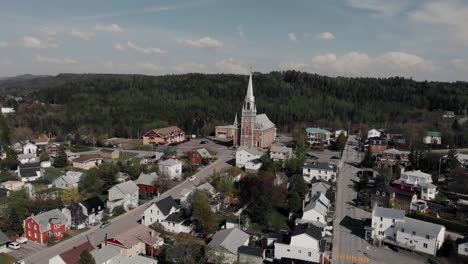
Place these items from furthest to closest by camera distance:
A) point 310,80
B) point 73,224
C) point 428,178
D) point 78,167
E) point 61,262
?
1. point 310,80
2. point 78,167
3. point 428,178
4. point 73,224
5. point 61,262

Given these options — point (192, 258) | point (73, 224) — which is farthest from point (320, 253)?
point (73, 224)

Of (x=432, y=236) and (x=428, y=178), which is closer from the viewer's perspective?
(x=432, y=236)

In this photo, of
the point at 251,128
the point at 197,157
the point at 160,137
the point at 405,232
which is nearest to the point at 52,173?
the point at 197,157

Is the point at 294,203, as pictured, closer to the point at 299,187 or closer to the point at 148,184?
the point at 299,187

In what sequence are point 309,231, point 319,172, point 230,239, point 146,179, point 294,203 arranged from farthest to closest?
1. point 319,172
2. point 146,179
3. point 294,203
4. point 309,231
5. point 230,239

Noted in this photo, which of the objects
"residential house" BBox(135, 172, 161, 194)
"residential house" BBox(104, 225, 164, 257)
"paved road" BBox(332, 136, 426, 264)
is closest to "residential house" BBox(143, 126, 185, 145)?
"residential house" BBox(135, 172, 161, 194)

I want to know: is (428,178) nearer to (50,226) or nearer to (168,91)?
(50,226)
